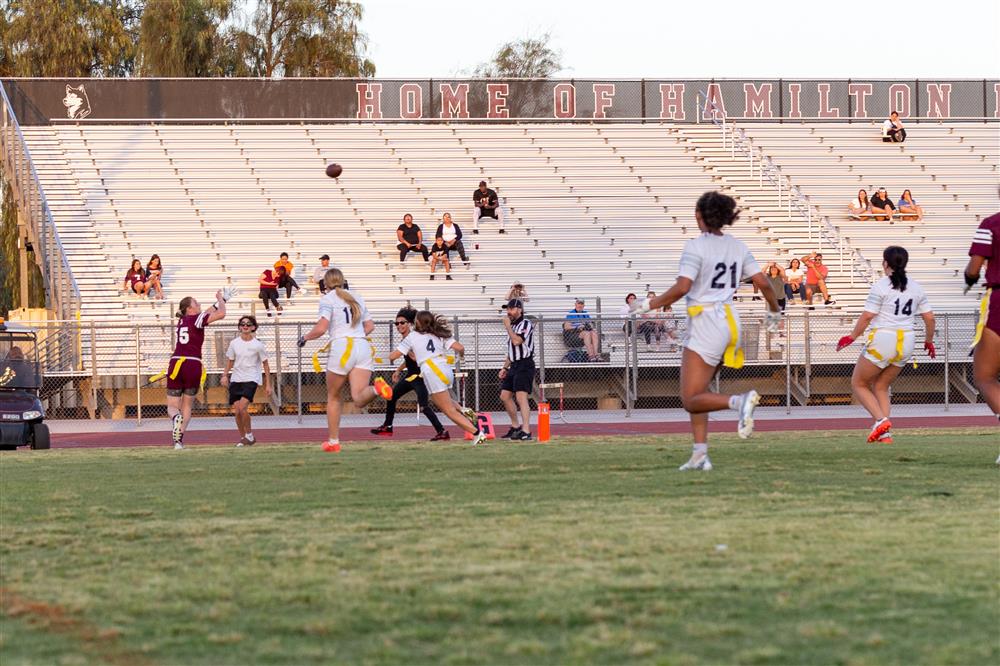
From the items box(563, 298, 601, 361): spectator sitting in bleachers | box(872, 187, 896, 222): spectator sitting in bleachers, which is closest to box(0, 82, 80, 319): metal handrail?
box(563, 298, 601, 361): spectator sitting in bleachers

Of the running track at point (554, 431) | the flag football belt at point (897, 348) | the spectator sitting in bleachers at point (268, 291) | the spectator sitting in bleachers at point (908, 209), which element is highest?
the spectator sitting in bleachers at point (908, 209)

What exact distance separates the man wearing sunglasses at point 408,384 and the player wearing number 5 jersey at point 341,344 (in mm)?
2610

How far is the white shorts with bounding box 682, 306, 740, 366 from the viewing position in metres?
9.95

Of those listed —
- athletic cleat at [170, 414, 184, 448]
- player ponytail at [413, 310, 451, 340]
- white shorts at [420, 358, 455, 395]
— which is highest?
player ponytail at [413, 310, 451, 340]

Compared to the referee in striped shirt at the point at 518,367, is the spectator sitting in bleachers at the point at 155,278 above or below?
above

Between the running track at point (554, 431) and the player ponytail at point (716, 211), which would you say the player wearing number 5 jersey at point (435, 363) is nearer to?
the running track at point (554, 431)

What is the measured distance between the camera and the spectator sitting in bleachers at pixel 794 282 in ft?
91.1

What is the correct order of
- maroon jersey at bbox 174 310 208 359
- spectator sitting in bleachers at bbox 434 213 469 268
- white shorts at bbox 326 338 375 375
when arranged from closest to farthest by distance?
white shorts at bbox 326 338 375 375 < maroon jersey at bbox 174 310 208 359 < spectator sitting in bleachers at bbox 434 213 469 268

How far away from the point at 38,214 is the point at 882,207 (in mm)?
18508

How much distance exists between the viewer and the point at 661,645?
15.3 ft

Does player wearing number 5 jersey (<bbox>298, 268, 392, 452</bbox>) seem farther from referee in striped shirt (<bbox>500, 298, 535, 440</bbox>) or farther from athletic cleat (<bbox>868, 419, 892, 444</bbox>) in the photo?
athletic cleat (<bbox>868, 419, 892, 444</bbox>)

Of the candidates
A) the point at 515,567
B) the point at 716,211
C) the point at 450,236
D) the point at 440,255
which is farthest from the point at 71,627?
the point at 450,236

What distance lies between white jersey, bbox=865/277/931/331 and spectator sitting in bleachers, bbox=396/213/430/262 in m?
16.9

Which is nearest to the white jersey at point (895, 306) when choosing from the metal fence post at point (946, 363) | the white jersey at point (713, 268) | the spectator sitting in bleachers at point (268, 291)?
the white jersey at point (713, 268)
